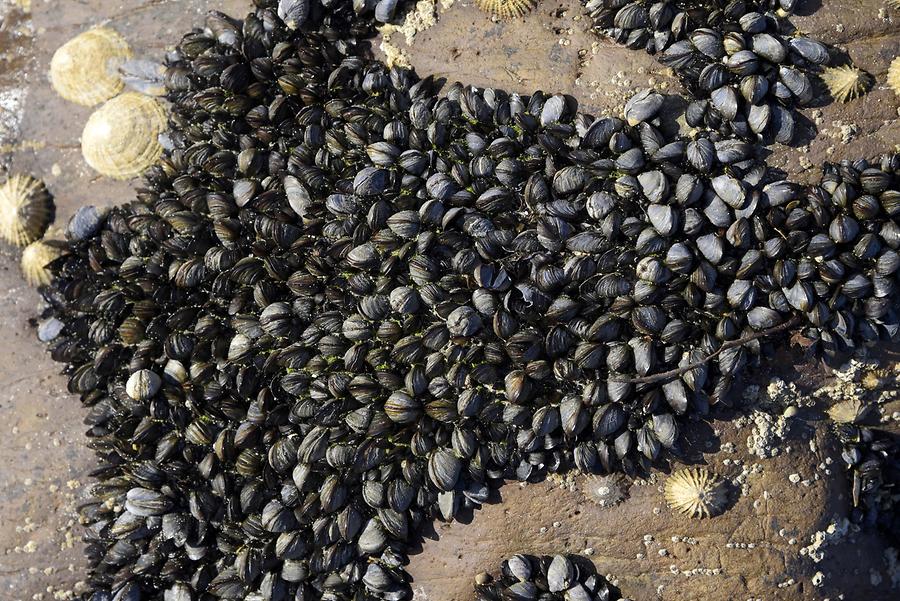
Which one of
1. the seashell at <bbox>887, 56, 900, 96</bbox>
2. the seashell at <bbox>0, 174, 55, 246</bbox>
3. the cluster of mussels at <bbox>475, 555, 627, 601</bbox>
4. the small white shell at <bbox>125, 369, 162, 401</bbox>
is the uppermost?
the seashell at <bbox>887, 56, 900, 96</bbox>

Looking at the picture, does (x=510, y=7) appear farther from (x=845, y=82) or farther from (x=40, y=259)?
(x=40, y=259)

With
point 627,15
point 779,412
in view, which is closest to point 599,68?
point 627,15

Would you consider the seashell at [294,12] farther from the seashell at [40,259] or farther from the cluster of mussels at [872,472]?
the cluster of mussels at [872,472]

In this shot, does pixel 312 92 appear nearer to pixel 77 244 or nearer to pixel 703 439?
pixel 77 244

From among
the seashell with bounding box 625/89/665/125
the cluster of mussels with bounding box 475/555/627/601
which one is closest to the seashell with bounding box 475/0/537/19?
the seashell with bounding box 625/89/665/125

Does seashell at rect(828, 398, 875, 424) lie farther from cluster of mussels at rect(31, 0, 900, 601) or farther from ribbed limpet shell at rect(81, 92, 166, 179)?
ribbed limpet shell at rect(81, 92, 166, 179)

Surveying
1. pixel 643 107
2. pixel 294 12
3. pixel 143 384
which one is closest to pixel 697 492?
→ pixel 643 107
